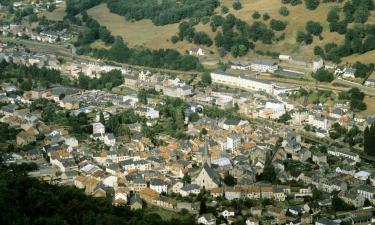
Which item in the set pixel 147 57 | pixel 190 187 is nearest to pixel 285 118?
pixel 190 187

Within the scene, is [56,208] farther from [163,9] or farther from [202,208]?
[163,9]

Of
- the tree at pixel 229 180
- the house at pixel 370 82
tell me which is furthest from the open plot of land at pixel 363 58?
the tree at pixel 229 180

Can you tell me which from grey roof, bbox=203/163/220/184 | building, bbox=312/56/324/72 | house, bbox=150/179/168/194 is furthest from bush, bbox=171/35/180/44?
house, bbox=150/179/168/194

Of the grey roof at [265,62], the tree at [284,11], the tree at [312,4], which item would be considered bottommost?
the grey roof at [265,62]

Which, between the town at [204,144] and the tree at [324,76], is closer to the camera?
the town at [204,144]

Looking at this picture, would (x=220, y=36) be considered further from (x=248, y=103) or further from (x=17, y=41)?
(x=17, y=41)

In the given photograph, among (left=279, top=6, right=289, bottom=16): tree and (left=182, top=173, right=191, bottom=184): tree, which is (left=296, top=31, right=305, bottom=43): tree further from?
(left=182, top=173, right=191, bottom=184): tree

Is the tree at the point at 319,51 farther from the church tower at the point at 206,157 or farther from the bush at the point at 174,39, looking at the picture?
the church tower at the point at 206,157
